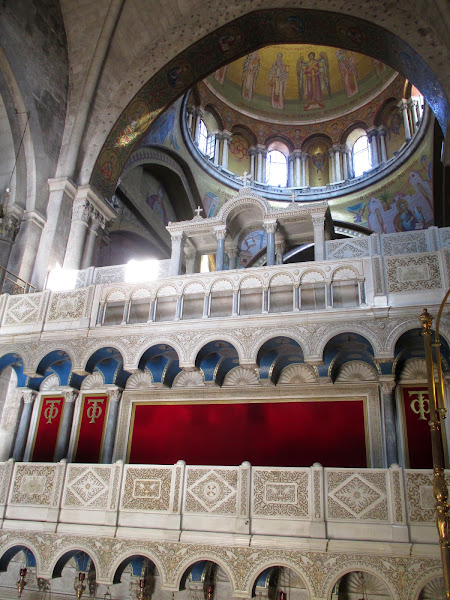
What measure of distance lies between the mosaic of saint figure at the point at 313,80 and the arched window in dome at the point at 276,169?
8.31ft

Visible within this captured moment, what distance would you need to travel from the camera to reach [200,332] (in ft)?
35.1

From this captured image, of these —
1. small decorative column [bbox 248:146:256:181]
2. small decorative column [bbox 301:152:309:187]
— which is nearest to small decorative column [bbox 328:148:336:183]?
small decorative column [bbox 301:152:309:187]

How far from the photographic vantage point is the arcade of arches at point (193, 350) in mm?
8516

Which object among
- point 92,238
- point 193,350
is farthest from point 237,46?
point 193,350

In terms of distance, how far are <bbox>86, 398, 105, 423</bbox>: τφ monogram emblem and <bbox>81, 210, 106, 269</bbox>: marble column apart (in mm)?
3646

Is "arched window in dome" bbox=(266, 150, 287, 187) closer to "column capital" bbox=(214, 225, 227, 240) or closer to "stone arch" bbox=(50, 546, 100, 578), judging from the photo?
"column capital" bbox=(214, 225, 227, 240)

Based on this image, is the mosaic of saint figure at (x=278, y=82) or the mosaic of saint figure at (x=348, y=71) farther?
the mosaic of saint figure at (x=278, y=82)

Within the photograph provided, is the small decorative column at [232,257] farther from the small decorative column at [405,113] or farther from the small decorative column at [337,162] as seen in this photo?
the small decorative column at [337,162]

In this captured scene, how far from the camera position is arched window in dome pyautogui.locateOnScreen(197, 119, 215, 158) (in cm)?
2391

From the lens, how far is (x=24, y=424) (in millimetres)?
12078

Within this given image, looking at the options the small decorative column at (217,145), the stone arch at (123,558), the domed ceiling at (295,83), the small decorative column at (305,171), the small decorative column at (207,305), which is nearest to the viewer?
the stone arch at (123,558)

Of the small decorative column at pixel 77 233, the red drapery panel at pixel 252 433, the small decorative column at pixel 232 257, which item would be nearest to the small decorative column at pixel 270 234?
the small decorative column at pixel 232 257

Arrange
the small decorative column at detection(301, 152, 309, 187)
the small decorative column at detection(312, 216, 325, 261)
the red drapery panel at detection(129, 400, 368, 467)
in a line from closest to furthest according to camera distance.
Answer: the red drapery panel at detection(129, 400, 368, 467)
the small decorative column at detection(312, 216, 325, 261)
the small decorative column at detection(301, 152, 309, 187)

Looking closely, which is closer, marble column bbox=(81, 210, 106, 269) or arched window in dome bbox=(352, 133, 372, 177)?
marble column bbox=(81, 210, 106, 269)
